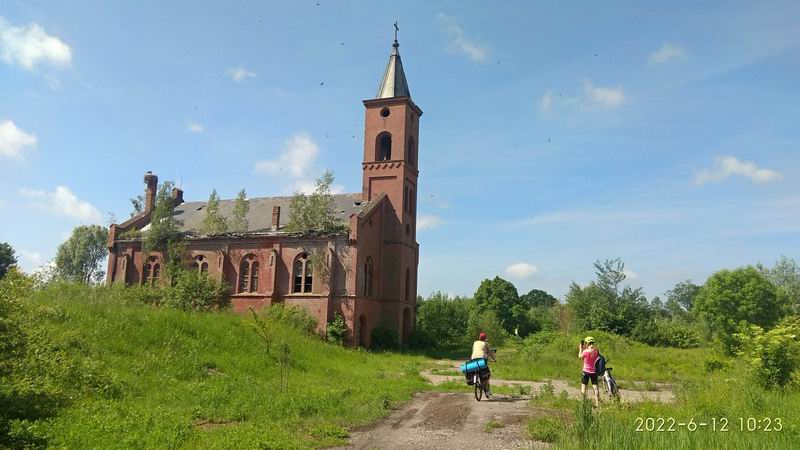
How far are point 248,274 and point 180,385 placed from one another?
23705mm

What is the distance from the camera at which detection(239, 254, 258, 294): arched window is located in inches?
1499

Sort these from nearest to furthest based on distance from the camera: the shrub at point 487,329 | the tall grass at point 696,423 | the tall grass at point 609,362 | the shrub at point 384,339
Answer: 1. the tall grass at point 696,423
2. the tall grass at point 609,362
3. the shrub at point 384,339
4. the shrub at point 487,329

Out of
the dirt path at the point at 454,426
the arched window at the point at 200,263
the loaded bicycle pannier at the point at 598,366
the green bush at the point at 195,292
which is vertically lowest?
the dirt path at the point at 454,426

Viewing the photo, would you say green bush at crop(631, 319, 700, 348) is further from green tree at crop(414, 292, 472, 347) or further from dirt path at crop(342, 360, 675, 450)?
dirt path at crop(342, 360, 675, 450)

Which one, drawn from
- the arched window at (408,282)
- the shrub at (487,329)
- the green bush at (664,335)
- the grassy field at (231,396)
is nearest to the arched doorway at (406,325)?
the arched window at (408,282)

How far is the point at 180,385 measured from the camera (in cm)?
1512

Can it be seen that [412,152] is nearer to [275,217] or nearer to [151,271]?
[275,217]

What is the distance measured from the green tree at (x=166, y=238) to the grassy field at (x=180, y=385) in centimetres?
1477

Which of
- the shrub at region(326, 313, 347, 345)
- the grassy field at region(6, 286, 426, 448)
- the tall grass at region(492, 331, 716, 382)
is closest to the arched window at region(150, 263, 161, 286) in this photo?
the shrub at region(326, 313, 347, 345)

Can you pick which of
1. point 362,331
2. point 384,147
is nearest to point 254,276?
point 362,331

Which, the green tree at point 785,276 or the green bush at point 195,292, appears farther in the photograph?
the green tree at point 785,276

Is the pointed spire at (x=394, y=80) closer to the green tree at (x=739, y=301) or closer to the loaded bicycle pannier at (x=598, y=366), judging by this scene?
the loaded bicycle pannier at (x=598, y=366)

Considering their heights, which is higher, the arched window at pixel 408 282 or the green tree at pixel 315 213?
the green tree at pixel 315 213

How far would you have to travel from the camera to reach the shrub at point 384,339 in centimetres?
3656
